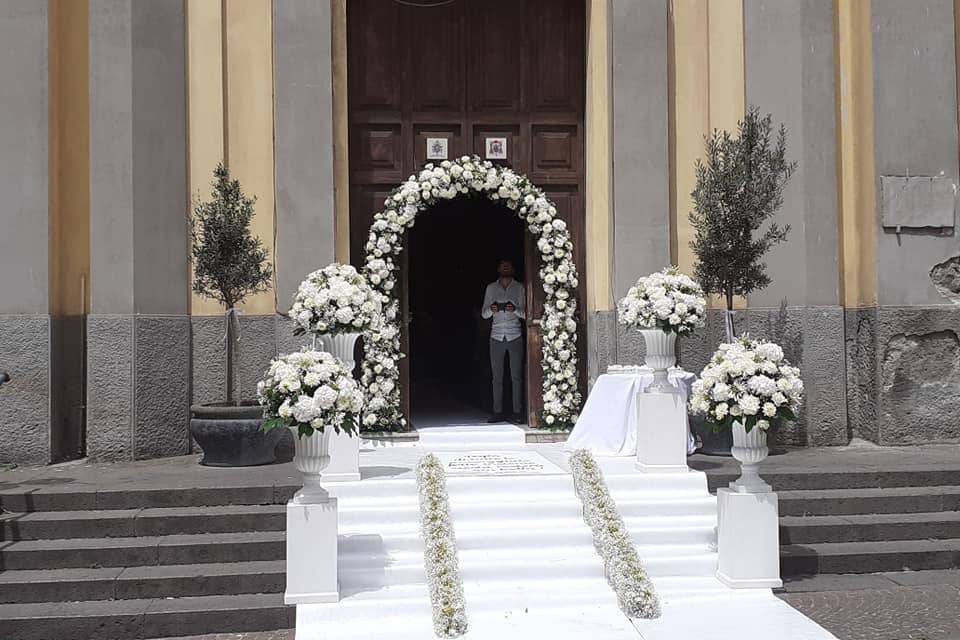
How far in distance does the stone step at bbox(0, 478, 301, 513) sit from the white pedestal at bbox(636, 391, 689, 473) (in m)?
2.96

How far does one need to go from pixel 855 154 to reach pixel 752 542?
215 inches

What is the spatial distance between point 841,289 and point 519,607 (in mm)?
5965

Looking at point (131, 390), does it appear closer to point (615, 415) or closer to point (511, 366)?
point (511, 366)

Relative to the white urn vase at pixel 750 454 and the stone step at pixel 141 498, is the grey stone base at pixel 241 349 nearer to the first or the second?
the stone step at pixel 141 498

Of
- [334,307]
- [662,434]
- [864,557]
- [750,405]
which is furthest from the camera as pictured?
[662,434]

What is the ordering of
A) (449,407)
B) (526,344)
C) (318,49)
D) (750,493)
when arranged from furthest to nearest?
(449,407) < (526,344) < (318,49) < (750,493)

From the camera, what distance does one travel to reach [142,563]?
23.2 ft

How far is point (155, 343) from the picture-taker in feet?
32.7

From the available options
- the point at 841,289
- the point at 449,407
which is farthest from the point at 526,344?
the point at 841,289

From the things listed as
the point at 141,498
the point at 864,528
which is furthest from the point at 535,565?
the point at 141,498

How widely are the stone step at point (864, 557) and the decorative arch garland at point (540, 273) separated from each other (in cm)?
390

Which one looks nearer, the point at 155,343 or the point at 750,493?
the point at 750,493

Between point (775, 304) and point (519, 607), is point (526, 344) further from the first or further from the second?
point (519, 607)

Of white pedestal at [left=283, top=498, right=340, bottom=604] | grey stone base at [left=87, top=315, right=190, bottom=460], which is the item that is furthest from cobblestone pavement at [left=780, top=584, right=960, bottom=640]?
grey stone base at [left=87, top=315, right=190, bottom=460]
